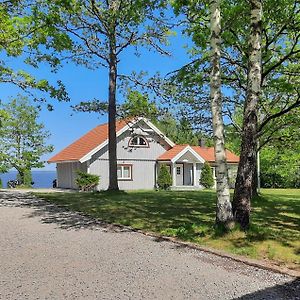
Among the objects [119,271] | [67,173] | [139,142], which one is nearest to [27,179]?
[67,173]

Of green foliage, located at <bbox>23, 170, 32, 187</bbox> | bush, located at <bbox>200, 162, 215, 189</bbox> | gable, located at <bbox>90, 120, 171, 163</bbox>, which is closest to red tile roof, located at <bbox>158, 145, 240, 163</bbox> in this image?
gable, located at <bbox>90, 120, 171, 163</bbox>

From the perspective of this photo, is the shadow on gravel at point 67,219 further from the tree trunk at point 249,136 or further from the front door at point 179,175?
the front door at point 179,175

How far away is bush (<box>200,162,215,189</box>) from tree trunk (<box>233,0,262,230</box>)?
27.9 m

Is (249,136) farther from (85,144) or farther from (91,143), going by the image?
(85,144)

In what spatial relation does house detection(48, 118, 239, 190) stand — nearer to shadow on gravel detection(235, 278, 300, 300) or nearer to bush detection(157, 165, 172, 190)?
bush detection(157, 165, 172, 190)

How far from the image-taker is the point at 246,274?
5.88 m

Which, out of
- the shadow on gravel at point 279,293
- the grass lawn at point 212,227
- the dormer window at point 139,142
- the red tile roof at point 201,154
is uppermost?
the dormer window at point 139,142

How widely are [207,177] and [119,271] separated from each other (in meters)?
31.0

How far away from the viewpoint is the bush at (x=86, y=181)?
97.4 ft

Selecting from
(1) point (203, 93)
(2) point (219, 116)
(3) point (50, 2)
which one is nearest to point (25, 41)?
(3) point (50, 2)

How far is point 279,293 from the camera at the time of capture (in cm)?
505

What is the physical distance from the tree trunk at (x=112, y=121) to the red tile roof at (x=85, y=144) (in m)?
9.17

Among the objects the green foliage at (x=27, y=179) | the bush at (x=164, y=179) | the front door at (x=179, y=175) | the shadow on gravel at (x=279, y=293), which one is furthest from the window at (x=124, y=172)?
the shadow on gravel at (x=279, y=293)

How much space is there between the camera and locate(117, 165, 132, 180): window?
109ft
